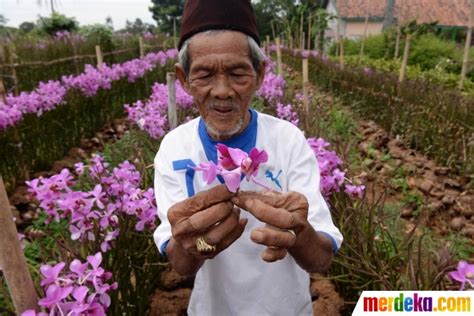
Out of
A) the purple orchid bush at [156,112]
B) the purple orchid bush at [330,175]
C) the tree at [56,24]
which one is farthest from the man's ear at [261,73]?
the tree at [56,24]

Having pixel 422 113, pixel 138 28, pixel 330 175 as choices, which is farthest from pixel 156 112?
pixel 138 28

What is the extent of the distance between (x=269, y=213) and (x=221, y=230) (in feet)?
0.36

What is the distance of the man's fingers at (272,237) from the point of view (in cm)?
82

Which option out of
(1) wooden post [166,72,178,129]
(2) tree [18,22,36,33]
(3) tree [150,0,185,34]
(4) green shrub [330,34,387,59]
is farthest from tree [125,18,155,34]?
(1) wooden post [166,72,178,129]

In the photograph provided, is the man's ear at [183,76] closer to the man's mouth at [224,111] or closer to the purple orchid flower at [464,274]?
the man's mouth at [224,111]

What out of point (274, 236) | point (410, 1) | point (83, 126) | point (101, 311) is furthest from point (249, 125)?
point (410, 1)

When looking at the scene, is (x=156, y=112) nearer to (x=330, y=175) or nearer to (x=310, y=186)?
(x=330, y=175)

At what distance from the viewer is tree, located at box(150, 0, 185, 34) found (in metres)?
46.5

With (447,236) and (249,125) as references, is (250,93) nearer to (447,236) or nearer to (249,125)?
(249,125)

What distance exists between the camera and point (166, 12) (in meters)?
46.7

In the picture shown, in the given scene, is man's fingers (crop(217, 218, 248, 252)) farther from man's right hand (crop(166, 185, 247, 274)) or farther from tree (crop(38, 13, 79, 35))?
tree (crop(38, 13, 79, 35))

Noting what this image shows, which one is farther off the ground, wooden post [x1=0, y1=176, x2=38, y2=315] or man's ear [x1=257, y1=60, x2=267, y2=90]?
man's ear [x1=257, y1=60, x2=267, y2=90]

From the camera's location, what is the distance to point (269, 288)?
1.19m

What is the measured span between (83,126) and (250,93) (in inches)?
190
